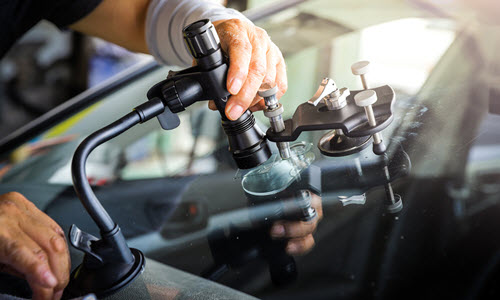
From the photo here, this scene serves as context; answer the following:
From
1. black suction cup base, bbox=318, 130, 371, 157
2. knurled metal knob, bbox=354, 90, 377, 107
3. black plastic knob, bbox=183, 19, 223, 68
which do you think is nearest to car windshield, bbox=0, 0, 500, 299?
black suction cup base, bbox=318, 130, 371, 157

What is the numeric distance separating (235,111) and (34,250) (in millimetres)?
381

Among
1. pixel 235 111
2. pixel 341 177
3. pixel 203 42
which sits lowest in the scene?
pixel 341 177

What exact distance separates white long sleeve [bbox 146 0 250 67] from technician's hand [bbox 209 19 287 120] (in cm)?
12

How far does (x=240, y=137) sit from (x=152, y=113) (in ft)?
0.56

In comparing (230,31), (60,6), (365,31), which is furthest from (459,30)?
(60,6)

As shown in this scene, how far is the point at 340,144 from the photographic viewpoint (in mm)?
833

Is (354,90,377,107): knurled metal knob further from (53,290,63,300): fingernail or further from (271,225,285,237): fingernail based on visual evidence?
(53,290,63,300): fingernail

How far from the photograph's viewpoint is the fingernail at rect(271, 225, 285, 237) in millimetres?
685

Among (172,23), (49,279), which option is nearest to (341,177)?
(49,279)

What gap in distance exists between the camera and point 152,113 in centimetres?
74

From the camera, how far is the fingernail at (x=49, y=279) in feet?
2.20

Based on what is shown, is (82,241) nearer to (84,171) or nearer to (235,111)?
(84,171)

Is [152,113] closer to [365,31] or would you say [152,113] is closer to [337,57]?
[337,57]

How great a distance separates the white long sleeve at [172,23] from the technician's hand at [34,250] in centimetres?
60
